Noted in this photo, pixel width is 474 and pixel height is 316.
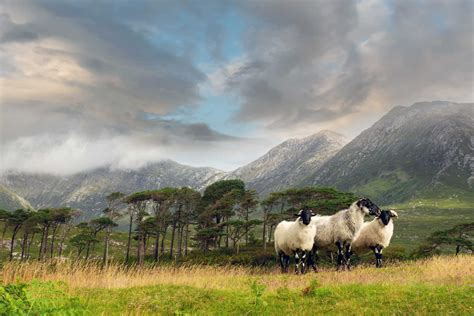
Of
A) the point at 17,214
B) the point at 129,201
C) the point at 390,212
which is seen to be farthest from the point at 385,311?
the point at 17,214

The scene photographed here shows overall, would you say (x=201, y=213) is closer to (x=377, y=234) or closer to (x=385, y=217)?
(x=377, y=234)

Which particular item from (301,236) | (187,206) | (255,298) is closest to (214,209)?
(187,206)

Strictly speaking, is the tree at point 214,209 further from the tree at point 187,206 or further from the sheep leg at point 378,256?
the sheep leg at point 378,256

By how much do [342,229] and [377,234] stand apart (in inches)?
107

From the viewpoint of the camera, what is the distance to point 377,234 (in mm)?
23547

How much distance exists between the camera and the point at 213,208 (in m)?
65.4

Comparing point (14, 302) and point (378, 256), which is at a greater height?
point (14, 302)

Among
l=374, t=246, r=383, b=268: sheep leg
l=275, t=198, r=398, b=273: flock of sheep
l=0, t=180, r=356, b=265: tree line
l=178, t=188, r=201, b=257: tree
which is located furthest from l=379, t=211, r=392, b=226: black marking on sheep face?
l=178, t=188, r=201, b=257: tree

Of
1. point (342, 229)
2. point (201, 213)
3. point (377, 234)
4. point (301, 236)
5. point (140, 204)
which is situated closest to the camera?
point (301, 236)

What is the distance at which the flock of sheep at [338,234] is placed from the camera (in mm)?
22234

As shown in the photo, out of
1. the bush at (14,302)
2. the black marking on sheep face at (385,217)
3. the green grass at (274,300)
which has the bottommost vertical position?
the green grass at (274,300)

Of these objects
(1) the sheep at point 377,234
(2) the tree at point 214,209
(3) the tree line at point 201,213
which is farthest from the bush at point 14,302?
(2) the tree at point 214,209

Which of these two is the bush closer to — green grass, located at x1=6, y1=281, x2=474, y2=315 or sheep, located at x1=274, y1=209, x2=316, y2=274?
green grass, located at x1=6, y1=281, x2=474, y2=315

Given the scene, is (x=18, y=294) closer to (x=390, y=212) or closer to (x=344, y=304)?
(x=344, y=304)
